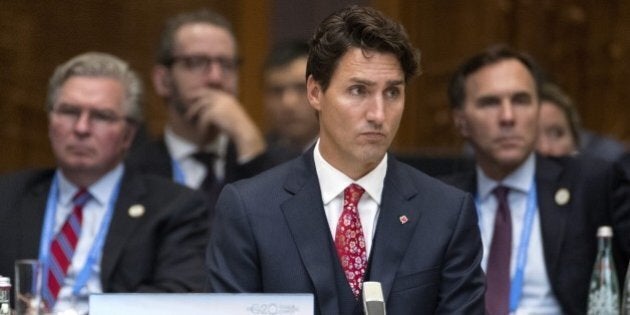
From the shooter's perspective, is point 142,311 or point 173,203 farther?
point 173,203

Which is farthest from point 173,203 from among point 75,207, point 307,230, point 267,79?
point 267,79

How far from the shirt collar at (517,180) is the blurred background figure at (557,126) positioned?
0.96 meters

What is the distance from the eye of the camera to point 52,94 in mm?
5617

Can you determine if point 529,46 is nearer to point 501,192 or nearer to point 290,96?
point 290,96

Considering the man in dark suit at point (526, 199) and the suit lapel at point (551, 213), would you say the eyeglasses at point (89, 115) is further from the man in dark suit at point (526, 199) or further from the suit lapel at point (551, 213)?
the suit lapel at point (551, 213)

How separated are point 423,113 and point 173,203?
2.57m

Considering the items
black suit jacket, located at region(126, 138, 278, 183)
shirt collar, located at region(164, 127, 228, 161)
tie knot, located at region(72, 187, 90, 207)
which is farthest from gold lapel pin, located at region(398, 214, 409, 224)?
shirt collar, located at region(164, 127, 228, 161)

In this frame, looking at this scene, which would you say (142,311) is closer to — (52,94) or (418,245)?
(418,245)

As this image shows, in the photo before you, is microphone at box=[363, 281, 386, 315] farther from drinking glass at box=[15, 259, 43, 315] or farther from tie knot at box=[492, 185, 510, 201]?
tie knot at box=[492, 185, 510, 201]

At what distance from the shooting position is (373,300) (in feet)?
11.6

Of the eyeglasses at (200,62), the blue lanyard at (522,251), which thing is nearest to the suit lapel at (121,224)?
the eyeglasses at (200,62)

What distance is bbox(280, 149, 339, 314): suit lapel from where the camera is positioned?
13.5ft

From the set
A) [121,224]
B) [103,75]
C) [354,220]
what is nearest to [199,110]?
[103,75]

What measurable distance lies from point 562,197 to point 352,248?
1479 mm
